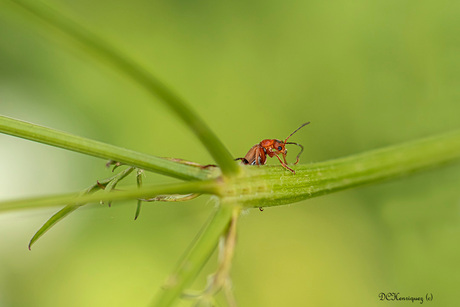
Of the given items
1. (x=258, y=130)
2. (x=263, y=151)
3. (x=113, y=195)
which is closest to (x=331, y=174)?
(x=263, y=151)

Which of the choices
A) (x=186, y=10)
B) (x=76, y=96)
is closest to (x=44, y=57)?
(x=76, y=96)

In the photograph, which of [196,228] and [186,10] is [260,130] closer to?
[196,228]

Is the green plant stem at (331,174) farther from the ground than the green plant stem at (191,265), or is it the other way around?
the green plant stem at (331,174)

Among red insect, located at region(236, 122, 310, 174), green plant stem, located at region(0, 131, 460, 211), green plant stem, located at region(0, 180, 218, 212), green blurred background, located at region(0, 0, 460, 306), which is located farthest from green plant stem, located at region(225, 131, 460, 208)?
green blurred background, located at region(0, 0, 460, 306)

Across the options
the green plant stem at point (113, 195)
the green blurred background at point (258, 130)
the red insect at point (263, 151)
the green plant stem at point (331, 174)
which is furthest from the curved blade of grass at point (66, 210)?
the green blurred background at point (258, 130)

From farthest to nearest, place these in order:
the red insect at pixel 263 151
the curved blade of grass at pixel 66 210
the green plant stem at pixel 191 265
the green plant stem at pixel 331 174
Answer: the red insect at pixel 263 151 → the green plant stem at pixel 331 174 → the curved blade of grass at pixel 66 210 → the green plant stem at pixel 191 265

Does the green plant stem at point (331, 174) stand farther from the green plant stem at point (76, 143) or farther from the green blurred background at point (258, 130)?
the green blurred background at point (258, 130)

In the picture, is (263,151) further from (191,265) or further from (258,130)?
(258,130)
